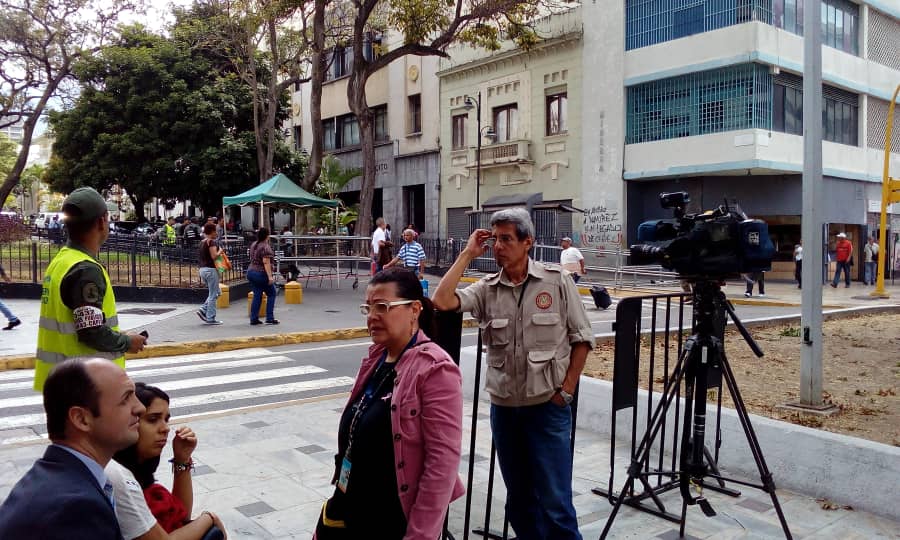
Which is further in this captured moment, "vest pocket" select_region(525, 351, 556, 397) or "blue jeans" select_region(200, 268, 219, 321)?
"blue jeans" select_region(200, 268, 219, 321)

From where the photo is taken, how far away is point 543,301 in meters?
3.71

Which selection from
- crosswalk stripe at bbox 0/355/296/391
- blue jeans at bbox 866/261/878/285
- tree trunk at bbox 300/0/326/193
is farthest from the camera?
blue jeans at bbox 866/261/878/285

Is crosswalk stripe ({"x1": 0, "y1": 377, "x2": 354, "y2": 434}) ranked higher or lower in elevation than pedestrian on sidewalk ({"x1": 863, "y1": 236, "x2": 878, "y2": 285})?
lower

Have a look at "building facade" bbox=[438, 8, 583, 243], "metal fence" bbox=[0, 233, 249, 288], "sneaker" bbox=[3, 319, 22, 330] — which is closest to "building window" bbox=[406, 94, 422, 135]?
"building facade" bbox=[438, 8, 583, 243]

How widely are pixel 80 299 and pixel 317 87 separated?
65.7ft

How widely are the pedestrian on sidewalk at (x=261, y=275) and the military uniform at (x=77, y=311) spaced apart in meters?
9.86

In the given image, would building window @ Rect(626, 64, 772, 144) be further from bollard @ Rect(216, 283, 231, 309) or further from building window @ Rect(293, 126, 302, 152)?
building window @ Rect(293, 126, 302, 152)

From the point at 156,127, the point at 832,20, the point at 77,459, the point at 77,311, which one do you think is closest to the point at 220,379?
the point at 77,311

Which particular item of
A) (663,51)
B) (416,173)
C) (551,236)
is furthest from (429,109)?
(663,51)

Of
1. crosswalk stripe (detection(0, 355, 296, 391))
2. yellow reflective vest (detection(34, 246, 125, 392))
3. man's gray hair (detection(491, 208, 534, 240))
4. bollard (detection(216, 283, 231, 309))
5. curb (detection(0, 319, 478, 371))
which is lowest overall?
crosswalk stripe (detection(0, 355, 296, 391))

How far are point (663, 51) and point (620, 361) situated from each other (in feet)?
75.9

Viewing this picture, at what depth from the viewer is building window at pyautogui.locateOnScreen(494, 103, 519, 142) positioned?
30750mm

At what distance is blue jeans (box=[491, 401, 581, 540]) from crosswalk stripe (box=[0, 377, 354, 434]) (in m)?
4.93

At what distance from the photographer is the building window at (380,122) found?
37.4 m
